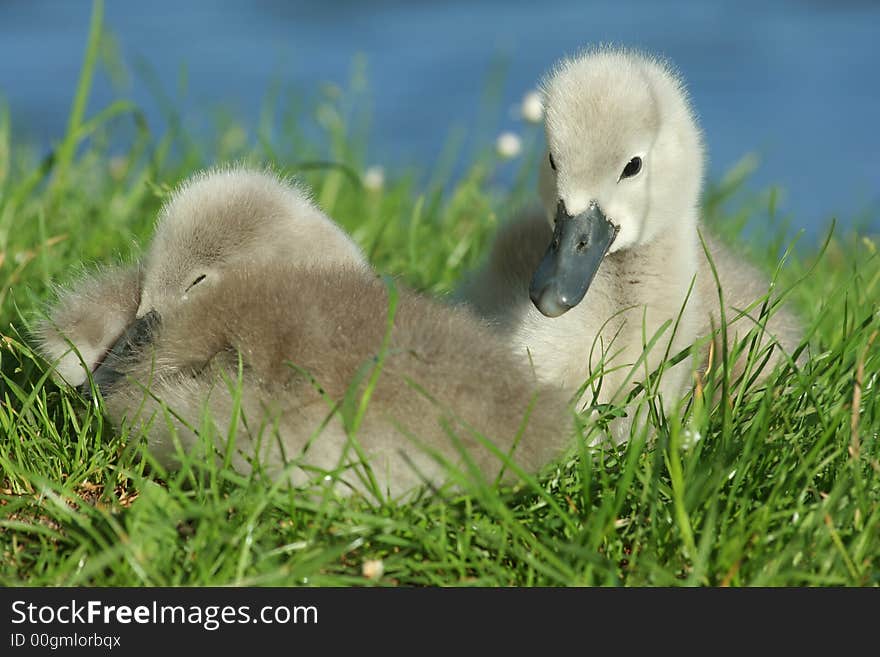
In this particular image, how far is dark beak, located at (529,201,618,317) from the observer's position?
2756 mm

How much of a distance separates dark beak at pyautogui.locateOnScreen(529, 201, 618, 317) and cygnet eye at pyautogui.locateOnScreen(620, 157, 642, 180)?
132 millimetres

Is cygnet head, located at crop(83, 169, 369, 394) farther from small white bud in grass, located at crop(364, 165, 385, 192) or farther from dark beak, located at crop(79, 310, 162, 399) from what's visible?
small white bud in grass, located at crop(364, 165, 385, 192)

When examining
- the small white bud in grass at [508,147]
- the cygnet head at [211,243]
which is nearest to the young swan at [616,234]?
the cygnet head at [211,243]

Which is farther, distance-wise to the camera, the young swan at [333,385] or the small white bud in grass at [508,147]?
the small white bud in grass at [508,147]

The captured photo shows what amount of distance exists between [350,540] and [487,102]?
12.2 ft

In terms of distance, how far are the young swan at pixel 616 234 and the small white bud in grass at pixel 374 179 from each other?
2.62m

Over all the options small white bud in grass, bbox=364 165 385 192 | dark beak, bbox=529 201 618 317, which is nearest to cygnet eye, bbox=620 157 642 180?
dark beak, bbox=529 201 618 317

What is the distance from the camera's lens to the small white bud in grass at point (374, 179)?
5.75 m

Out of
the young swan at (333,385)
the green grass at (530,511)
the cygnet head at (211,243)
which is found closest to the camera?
the green grass at (530,511)

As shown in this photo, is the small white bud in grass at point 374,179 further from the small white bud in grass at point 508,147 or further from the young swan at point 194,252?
the young swan at point 194,252

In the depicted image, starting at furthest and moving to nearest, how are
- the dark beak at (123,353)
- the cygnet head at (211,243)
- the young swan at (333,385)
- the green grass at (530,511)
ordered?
the cygnet head at (211,243) → the dark beak at (123,353) → the young swan at (333,385) → the green grass at (530,511)

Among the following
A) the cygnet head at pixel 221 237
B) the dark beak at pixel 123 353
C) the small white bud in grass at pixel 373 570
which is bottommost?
the small white bud in grass at pixel 373 570
